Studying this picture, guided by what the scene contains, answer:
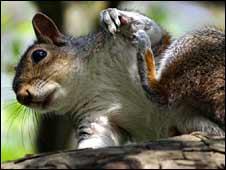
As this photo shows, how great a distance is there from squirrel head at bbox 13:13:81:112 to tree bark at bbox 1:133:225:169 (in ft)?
4.63

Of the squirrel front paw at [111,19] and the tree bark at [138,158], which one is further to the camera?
the squirrel front paw at [111,19]

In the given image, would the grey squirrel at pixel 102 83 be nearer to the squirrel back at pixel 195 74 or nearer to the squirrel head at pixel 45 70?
the squirrel head at pixel 45 70

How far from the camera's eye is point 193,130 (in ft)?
14.0

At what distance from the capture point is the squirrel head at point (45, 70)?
480 centimetres

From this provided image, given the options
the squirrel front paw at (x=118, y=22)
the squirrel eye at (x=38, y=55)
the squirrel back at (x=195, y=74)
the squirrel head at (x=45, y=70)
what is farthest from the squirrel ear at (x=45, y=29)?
the squirrel back at (x=195, y=74)

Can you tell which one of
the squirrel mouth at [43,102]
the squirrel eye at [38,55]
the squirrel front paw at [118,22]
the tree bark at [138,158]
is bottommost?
the squirrel mouth at [43,102]

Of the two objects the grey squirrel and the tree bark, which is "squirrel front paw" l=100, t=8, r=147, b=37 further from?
the tree bark

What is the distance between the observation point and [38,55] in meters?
5.08

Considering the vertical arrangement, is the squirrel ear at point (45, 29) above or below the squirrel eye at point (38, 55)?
above

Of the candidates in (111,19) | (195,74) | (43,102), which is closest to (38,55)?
(43,102)

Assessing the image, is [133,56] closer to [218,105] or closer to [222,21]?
[218,105]

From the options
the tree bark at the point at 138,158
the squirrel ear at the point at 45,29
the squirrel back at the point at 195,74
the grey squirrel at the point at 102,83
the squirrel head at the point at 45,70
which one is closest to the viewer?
the tree bark at the point at 138,158

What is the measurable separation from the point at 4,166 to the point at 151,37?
2043 mm

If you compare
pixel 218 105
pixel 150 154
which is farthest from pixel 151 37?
pixel 150 154
